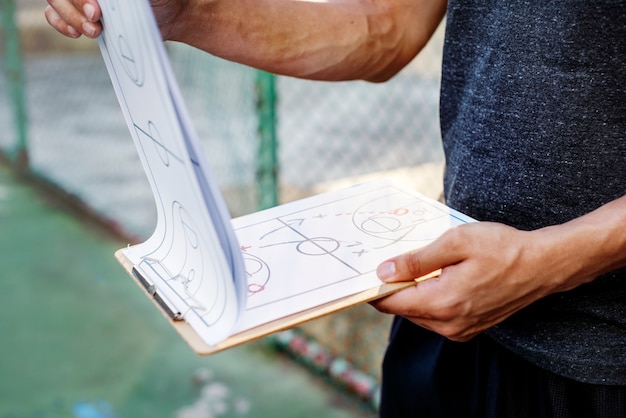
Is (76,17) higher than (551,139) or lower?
higher

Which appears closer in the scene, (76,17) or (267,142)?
(76,17)

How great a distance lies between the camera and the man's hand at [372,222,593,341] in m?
0.89

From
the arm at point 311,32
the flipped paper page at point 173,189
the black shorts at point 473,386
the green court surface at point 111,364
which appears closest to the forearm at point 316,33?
the arm at point 311,32

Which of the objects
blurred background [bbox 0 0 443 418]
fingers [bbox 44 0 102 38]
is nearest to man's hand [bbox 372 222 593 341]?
fingers [bbox 44 0 102 38]

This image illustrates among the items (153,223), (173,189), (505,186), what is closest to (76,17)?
(173,189)

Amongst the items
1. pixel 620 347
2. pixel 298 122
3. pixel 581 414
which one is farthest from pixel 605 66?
pixel 298 122

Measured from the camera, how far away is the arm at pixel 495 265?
895mm

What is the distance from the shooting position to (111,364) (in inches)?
109

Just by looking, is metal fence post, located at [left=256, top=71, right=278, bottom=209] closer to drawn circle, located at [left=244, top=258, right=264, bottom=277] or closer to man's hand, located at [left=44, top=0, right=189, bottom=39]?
man's hand, located at [left=44, top=0, right=189, bottom=39]

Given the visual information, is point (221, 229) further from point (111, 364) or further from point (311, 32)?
point (111, 364)

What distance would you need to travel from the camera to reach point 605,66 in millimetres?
983

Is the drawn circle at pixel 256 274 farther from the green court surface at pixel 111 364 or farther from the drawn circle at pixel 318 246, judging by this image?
the green court surface at pixel 111 364

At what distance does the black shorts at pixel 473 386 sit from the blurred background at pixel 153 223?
1.26 meters

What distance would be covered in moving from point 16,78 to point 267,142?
281 cm
